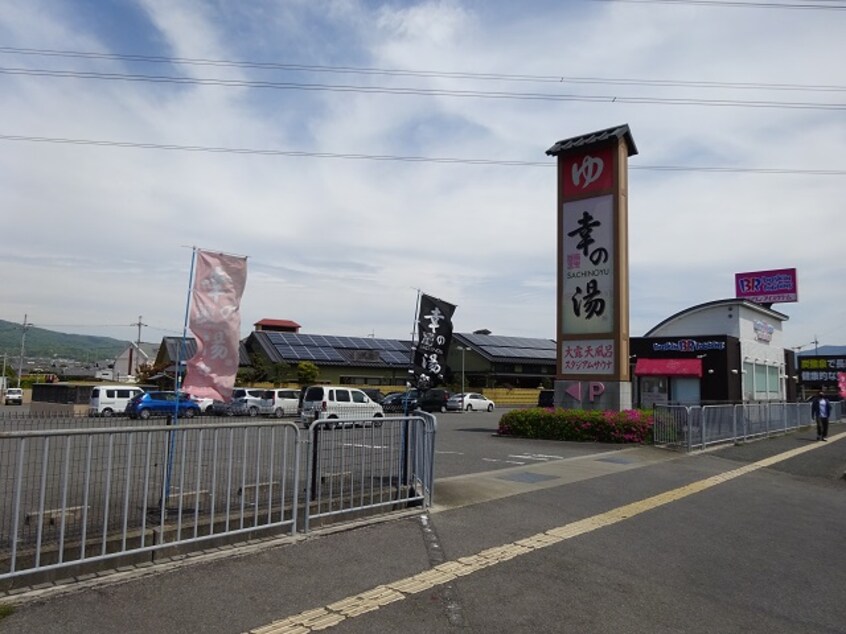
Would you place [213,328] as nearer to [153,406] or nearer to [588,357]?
[588,357]

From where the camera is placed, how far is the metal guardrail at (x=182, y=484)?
16.5 ft

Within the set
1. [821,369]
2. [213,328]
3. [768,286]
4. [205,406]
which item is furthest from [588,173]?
[821,369]

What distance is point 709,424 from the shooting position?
57.1 feet

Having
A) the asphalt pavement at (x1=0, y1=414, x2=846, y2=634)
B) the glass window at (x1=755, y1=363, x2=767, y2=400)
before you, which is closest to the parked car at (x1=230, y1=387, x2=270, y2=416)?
the asphalt pavement at (x1=0, y1=414, x2=846, y2=634)

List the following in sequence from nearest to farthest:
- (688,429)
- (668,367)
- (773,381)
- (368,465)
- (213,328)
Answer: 1. (213,328)
2. (368,465)
3. (688,429)
4. (668,367)
5. (773,381)

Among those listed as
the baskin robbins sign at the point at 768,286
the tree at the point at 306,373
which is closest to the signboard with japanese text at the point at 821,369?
the baskin robbins sign at the point at 768,286

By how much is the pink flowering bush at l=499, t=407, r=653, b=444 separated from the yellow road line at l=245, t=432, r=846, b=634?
25.3 feet

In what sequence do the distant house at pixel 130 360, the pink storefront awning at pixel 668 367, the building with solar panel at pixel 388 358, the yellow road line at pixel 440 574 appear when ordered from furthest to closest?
1. the distant house at pixel 130 360
2. the building with solar panel at pixel 388 358
3. the pink storefront awning at pixel 668 367
4. the yellow road line at pixel 440 574

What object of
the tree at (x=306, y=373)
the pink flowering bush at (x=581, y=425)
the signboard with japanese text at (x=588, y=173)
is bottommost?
the pink flowering bush at (x=581, y=425)

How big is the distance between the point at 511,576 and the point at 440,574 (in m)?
0.63

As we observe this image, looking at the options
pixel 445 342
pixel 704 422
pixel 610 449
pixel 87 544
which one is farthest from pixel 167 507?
pixel 704 422

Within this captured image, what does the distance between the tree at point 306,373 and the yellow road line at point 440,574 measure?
3885cm

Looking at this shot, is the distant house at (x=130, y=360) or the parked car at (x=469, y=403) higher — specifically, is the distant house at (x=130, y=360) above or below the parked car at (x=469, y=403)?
above

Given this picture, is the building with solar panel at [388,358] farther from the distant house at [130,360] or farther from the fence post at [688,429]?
the fence post at [688,429]
